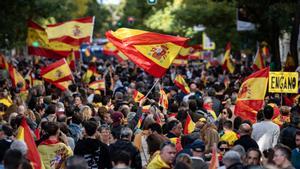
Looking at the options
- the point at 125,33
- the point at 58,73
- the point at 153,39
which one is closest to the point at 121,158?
the point at 153,39

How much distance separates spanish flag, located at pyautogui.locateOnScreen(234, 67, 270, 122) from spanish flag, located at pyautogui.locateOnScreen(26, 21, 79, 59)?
590 inches

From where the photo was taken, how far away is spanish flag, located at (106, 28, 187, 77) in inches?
694

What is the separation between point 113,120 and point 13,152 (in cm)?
490

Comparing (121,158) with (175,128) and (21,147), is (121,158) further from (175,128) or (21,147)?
(175,128)

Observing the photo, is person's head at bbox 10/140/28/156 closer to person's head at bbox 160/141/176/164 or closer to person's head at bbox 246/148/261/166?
person's head at bbox 160/141/176/164

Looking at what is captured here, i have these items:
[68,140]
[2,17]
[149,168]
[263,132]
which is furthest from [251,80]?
[2,17]

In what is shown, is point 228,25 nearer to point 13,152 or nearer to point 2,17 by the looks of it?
point 2,17

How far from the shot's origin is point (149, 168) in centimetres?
1046

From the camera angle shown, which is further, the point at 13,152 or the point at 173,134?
the point at 173,134

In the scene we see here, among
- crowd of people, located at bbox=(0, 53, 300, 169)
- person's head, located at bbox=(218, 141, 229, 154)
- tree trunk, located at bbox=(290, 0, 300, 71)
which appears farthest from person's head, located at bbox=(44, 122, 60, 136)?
tree trunk, located at bbox=(290, 0, 300, 71)

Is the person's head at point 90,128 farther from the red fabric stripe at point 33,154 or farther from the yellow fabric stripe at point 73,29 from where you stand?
the yellow fabric stripe at point 73,29

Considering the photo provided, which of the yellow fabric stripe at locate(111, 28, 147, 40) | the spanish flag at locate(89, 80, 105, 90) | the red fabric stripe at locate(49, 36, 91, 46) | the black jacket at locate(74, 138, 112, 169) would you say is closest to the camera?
the black jacket at locate(74, 138, 112, 169)

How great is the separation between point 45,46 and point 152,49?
14631 mm

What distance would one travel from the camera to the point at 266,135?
44.5ft
